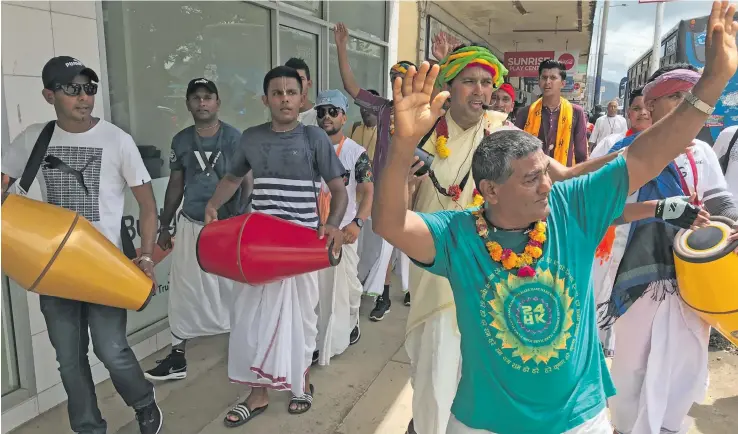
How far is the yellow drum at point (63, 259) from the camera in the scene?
2068 mm

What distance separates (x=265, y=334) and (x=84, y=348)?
2.87 feet

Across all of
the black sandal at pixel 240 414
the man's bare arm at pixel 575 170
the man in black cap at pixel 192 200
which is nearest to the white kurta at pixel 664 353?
the man's bare arm at pixel 575 170

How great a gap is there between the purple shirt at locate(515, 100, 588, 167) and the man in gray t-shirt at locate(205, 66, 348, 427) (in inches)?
86.3

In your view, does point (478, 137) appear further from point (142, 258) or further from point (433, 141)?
point (142, 258)

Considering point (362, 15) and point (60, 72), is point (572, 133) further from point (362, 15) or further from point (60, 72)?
point (362, 15)

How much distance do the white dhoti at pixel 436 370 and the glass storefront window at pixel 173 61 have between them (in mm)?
2510

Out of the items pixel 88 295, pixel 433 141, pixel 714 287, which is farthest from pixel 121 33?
pixel 714 287

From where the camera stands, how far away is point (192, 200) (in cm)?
355

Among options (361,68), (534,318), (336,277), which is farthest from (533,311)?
(361,68)

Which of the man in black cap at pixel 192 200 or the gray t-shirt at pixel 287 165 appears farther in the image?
the man in black cap at pixel 192 200

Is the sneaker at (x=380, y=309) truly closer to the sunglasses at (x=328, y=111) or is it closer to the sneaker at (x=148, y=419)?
the sunglasses at (x=328, y=111)

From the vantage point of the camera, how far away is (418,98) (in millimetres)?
1359

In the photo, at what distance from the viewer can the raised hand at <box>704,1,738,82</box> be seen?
1454 millimetres

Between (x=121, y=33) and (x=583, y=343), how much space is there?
11.1 feet
